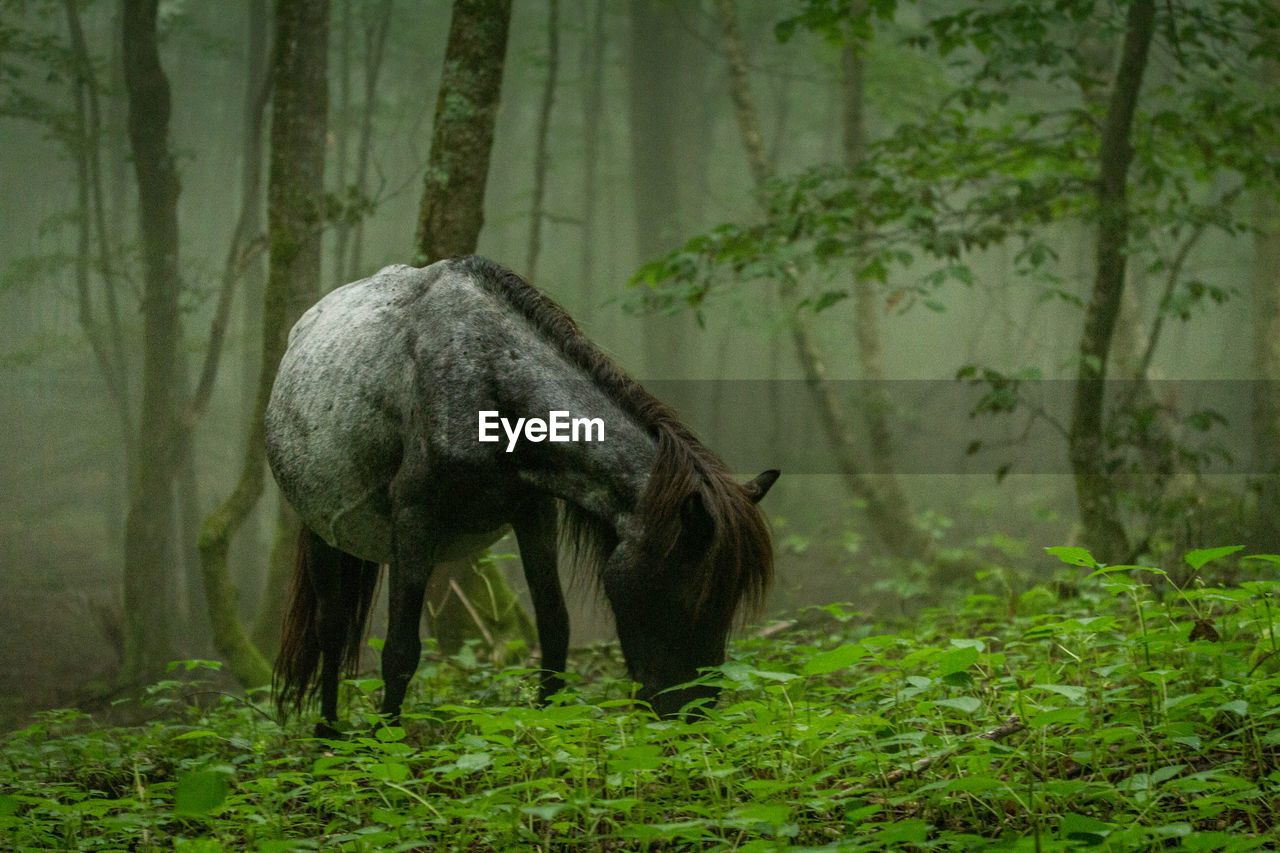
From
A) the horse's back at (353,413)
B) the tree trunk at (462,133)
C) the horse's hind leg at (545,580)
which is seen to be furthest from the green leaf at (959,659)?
the tree trunk at (462,133)

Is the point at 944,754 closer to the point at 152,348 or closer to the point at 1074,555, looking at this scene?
the point at 1074,555

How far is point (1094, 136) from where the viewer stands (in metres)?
8.16

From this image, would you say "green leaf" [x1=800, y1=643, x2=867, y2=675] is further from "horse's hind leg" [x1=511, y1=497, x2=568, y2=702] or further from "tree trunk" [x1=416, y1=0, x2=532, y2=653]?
"tree trunk" [x1=416, y1=0, x2=532, y2=653]

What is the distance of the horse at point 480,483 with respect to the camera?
3.43 metres

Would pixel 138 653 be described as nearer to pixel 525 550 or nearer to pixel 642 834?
pixel 525 550

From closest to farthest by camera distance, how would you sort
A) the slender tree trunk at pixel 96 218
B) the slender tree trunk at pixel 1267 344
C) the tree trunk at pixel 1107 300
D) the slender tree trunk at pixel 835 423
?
the tree trunk at pixel 1107 300, the slender tree trunk at pixel 1267 344, the slender tree trunk at pixel 96 218, the slender tree trunk at pixel 835 423

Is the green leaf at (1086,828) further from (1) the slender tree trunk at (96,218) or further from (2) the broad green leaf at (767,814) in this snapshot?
(1) the slender tree trunk at (96,218)

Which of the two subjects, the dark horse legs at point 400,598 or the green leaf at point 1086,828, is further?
the dark horse legs at point 400,598

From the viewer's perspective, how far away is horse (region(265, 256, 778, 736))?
11.2 ft

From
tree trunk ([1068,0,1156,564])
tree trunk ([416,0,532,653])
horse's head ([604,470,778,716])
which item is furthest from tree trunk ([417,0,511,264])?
→ tree trunk ([1068,0,1156,564])

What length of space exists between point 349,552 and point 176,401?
274 inches

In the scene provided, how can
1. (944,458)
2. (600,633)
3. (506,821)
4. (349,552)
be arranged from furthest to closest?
(944,458) → (600,633) → (349,552) → (506,821)

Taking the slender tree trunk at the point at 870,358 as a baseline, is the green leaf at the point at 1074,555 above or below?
below

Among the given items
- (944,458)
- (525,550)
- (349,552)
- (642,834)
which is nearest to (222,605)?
(349,552)
